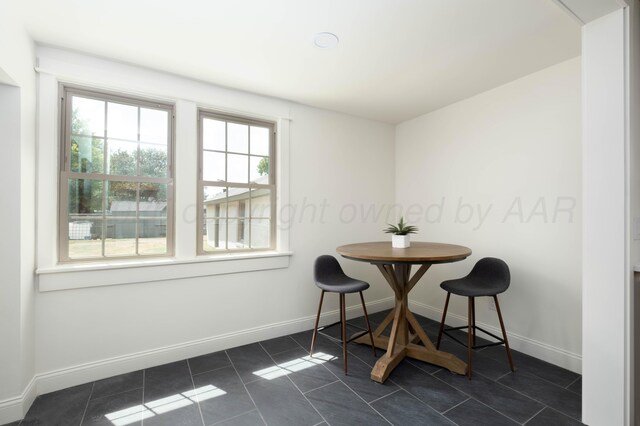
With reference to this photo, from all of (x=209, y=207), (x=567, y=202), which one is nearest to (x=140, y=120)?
(x=209, y=207)

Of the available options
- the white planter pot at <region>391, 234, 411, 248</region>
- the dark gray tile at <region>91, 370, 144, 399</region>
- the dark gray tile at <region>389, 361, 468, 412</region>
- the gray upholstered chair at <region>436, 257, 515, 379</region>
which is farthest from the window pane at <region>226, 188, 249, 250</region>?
the gray upholstered chair at <region>436, 257, 515, 379</region>

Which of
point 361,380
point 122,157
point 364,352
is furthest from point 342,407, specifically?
point 122,157

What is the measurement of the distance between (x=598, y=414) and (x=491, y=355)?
1037mm

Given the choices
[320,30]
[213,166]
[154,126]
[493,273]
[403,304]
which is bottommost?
[403,304]

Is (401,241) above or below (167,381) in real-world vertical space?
above

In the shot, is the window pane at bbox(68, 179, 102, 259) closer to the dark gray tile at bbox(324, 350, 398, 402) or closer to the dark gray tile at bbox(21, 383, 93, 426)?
the dark gray tile at bbox(21, 383, 93, 426)

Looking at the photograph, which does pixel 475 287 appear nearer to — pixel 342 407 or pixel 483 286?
pixel 483 286

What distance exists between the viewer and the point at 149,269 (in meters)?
2.60

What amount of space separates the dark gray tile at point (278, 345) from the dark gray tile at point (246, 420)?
894 millimetres

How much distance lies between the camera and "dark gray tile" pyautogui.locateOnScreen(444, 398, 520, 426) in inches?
73.5

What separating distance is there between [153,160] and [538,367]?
389 centimetres

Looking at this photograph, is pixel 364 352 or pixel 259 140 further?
pixel 259 140

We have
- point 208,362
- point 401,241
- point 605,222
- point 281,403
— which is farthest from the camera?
point 401,241

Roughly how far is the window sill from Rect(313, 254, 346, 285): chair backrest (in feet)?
1.37
